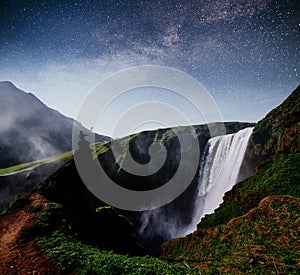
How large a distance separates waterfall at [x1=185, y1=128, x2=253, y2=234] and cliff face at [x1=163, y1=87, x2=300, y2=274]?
37.2ft

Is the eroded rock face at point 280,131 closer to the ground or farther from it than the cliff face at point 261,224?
farther from it

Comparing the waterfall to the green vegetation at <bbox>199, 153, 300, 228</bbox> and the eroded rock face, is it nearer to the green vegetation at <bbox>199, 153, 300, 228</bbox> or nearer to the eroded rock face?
the eroded rock face

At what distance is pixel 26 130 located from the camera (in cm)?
13988

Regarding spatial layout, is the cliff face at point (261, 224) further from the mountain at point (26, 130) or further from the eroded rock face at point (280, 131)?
the mountain at point (26, 130)

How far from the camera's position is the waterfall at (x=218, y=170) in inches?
1564

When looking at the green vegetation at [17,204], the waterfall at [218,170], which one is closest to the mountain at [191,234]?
the green vegetation at [17,204]

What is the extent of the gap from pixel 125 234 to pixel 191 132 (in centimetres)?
4571

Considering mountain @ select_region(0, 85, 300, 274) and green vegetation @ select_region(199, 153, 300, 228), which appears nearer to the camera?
mountain @ select_region(0, 85, 300, 274)

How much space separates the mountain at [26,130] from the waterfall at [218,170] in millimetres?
103816

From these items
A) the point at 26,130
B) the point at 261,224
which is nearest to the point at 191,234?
the point at 261,224

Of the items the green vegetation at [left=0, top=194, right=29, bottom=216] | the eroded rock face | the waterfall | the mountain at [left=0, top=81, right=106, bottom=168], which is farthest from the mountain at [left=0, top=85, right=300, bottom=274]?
the mountain at [left=0, top=81, right=106, bottom=168]

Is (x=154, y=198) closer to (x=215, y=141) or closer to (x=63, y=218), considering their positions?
(x=215, y=141)

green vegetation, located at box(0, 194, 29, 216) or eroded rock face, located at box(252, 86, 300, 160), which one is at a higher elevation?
eroded rock face, located at box(252, 86, 300, 160)

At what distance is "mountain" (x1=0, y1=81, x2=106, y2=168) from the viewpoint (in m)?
116
